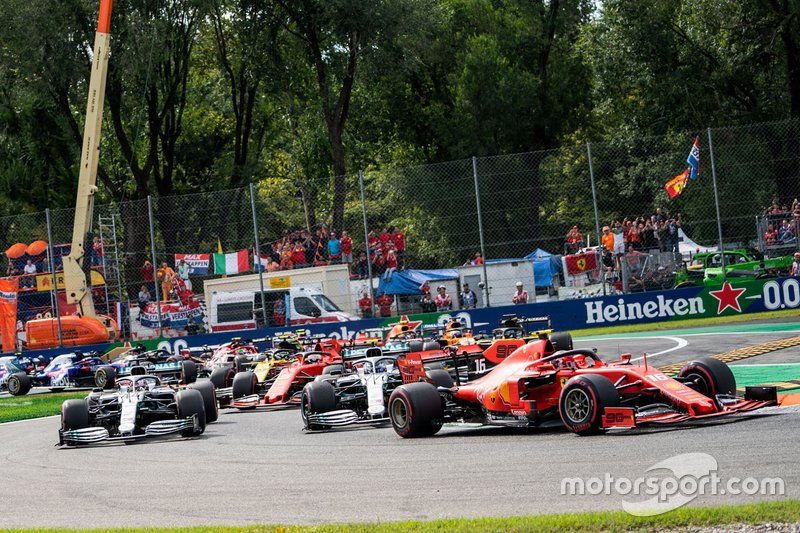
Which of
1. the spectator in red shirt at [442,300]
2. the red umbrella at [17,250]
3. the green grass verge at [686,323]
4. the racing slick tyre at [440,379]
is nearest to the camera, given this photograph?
the racing slick tyre at [440,379]

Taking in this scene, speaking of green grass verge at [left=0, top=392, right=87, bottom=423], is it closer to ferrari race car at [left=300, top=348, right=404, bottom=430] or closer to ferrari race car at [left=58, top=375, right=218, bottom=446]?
ferrari race car at [left=58, top=375, right=218, bottom=446]

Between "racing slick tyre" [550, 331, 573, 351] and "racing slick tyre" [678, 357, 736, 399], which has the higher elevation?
"racing slick tyre" [550, 331, 573, 351]

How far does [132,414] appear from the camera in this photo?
15.0 m

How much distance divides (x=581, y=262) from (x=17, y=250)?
16395 millimetres

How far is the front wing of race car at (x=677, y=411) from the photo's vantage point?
1062 cm

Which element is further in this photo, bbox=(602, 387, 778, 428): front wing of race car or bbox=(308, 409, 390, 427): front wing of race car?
bbox=(308, 409, 390, 427): front wing of race car

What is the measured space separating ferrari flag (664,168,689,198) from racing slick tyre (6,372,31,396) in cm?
1656

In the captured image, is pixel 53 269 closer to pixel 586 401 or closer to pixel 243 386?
pixel 243 386

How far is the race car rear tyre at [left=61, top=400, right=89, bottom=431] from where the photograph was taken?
49.0 feet

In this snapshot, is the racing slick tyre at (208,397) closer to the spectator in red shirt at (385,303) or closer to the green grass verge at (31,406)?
the green grass verge at (31,406)

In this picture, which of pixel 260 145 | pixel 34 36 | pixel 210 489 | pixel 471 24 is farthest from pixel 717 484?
pixel 260 145

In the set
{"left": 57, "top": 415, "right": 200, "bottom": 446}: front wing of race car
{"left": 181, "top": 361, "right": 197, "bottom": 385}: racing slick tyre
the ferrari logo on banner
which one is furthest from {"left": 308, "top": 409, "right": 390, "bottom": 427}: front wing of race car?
the ferrari logo on banner

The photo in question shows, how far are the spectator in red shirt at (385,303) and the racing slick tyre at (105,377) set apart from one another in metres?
7.02

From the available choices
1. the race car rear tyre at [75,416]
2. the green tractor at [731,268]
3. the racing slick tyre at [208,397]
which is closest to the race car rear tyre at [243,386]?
the racing slick tyre at [208,397]
